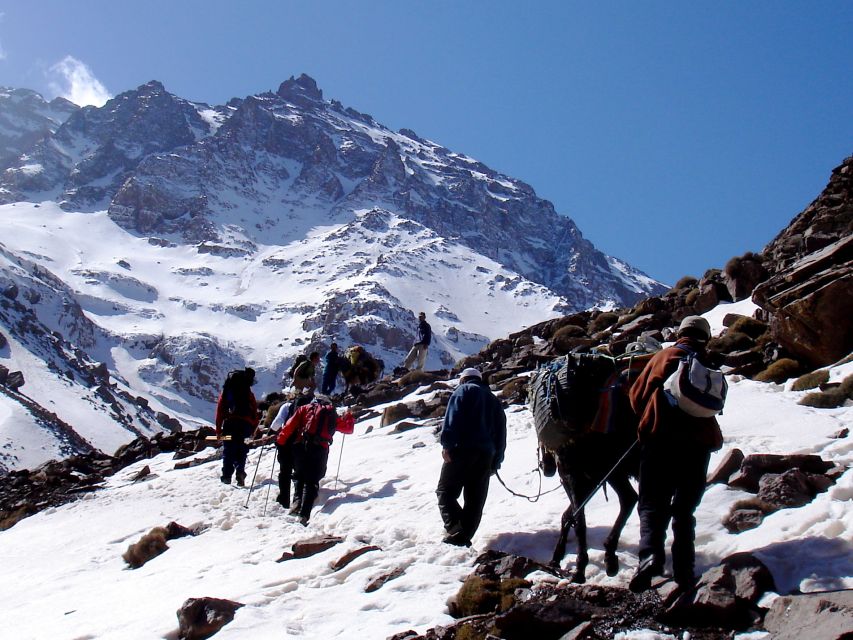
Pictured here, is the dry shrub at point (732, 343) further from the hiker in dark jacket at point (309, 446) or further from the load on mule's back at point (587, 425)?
the load on mule's back at point (587, 425)

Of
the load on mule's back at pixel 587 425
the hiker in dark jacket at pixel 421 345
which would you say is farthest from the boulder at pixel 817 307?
the hiker in dark jacket at pixel 421 345

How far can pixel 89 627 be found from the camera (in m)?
7.52

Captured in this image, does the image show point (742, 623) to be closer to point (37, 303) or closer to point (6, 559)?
point (6, 559)

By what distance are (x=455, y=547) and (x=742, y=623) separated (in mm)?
3311

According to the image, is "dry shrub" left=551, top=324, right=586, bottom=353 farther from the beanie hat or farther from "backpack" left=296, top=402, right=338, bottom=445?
the beanie hat

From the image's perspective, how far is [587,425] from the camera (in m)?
6.80

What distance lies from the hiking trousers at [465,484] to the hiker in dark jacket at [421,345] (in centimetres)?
1562

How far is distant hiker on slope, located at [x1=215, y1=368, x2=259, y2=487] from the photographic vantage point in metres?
14.2

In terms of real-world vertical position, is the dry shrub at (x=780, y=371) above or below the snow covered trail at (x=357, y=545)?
above

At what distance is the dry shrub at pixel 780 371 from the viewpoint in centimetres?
1255

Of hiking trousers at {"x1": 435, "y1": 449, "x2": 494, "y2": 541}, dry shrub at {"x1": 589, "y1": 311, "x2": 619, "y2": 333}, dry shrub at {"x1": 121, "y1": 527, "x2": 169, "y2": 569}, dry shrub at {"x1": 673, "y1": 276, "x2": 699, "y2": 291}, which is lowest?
dry shrub at {"x1": 121, "y1": 527, "x2": 169, "y2": 569}

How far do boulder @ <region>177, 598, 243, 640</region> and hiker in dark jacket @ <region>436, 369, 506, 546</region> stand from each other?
2354mm

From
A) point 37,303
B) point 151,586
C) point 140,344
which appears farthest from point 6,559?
point 140,344

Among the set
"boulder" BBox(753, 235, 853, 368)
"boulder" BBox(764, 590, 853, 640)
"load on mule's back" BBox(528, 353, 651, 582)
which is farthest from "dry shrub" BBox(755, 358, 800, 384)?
"boulder" BBox(764, 590, 853, 640)
